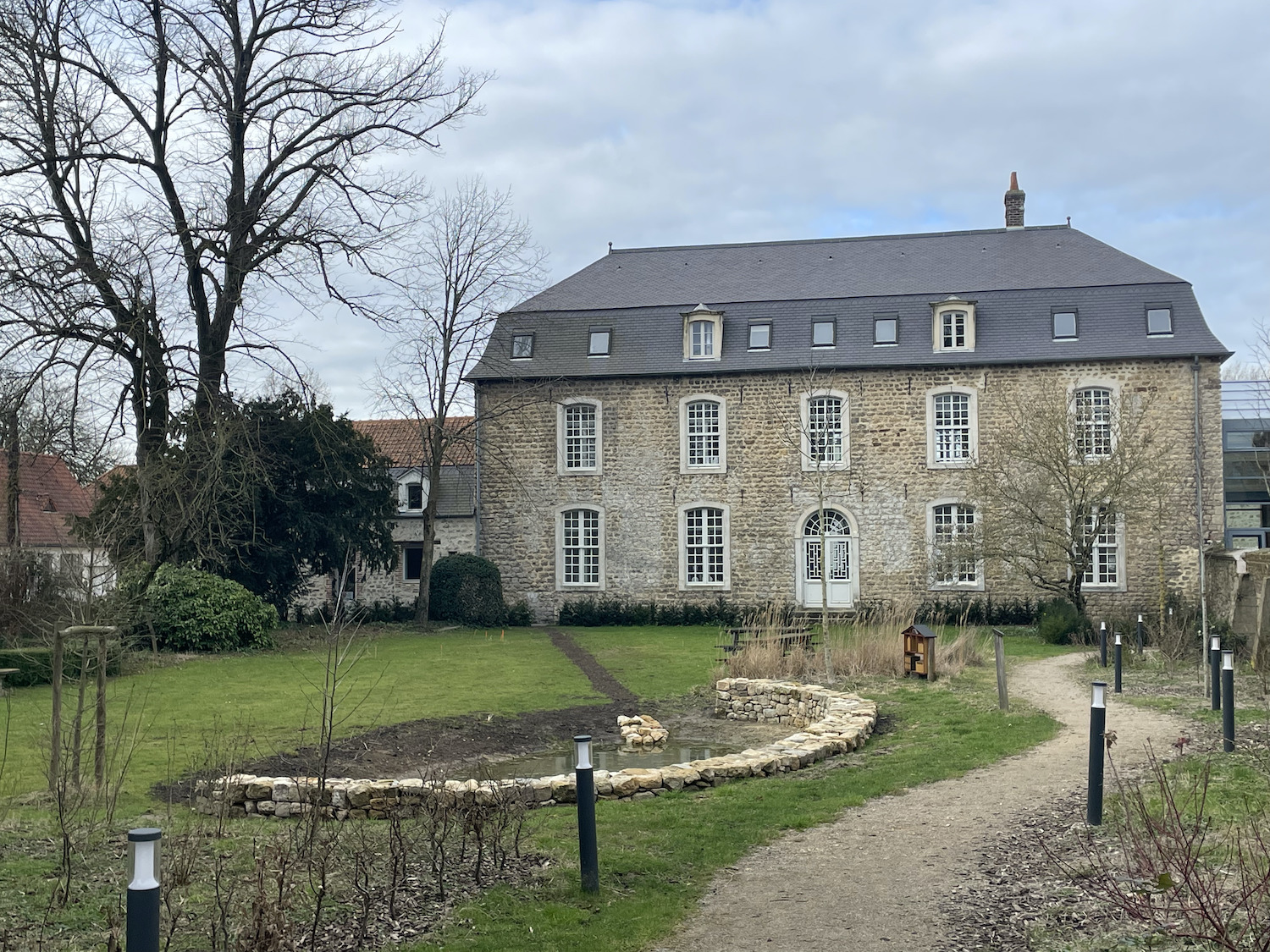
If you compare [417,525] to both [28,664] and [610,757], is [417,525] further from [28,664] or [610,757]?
[610,757]

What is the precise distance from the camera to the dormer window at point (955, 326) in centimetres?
2519

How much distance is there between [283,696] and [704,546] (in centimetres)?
1394

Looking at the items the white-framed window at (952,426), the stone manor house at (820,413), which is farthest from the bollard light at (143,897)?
the white-framed window at (952,426)

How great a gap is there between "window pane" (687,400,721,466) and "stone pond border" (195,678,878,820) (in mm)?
15595

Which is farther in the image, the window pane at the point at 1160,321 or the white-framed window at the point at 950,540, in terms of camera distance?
the window pane at the point at 1160,321

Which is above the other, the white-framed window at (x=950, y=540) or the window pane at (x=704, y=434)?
the window pane at (x=704, y=434)

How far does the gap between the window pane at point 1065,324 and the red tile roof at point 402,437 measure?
16287mm

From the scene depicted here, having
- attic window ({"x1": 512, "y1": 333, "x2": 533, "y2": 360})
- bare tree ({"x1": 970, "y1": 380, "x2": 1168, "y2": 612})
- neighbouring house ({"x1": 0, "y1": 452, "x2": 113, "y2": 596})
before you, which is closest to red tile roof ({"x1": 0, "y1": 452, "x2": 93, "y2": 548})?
neighbouring house ({"x1": 0, "y1": 452, "x2": 113, "y2": 596})

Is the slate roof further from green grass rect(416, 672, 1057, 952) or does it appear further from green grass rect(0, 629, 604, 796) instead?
green grass rect(416, 672, 1057, 952)

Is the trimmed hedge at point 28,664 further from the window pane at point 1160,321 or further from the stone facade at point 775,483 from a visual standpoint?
the window pane at point 1160,321

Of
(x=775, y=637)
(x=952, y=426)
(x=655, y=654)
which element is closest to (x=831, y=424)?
(x=952, y=426)

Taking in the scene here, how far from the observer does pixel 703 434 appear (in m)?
26.3

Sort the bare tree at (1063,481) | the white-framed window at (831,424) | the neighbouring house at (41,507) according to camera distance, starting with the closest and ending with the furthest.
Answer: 1. the neighbouring house at (41,507)
2. the bare tree at (1063,481)
3. the white-framed window at (831,424)

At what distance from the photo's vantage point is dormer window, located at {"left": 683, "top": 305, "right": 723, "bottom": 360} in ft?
86.3
